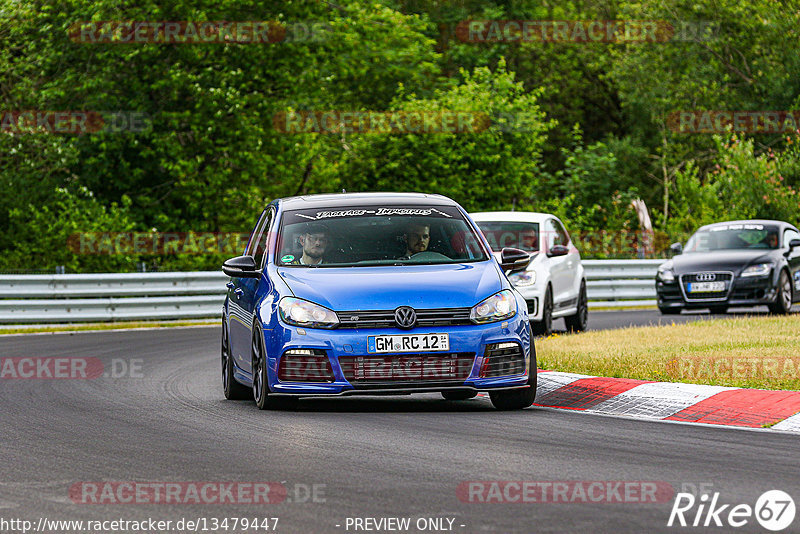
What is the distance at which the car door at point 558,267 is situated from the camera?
2012 centimetres

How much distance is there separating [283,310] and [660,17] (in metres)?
48.9

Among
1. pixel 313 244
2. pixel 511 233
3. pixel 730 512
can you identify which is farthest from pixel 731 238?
pixel 730 512

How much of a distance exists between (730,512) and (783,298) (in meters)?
17.2

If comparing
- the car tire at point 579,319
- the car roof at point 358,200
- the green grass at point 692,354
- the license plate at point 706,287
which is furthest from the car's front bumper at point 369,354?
the license plate at point 706,287

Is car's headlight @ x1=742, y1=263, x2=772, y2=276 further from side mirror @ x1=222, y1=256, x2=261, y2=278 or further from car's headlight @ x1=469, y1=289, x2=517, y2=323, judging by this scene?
side mirror @ x1=222, y1=256, x2=261, y2=278

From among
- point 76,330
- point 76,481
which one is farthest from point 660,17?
point 76,481

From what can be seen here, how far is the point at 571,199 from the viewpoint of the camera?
41.0 metres

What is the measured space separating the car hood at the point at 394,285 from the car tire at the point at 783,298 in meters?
13.0

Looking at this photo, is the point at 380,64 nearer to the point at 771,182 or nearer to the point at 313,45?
the point at 313,45

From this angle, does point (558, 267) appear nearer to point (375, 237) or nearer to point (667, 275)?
point (667, 275)

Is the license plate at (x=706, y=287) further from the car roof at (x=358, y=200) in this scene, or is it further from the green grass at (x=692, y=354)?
the car roof at (x=358, y=200)

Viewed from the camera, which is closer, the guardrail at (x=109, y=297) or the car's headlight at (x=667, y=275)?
the car's headlight at (x=667, y=275)

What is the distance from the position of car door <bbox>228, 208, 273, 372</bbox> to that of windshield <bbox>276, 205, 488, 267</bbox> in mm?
403

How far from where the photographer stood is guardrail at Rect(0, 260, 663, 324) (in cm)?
2480
